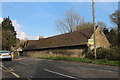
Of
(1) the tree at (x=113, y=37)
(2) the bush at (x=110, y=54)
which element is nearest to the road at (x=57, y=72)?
(2) the bush at (x=110, y=54)

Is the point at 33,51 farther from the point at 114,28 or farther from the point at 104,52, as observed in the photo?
the point at 104,52

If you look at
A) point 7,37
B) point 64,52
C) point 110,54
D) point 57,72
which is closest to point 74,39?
point 64,52

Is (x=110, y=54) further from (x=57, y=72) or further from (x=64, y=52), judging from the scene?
(x=57, y=72)

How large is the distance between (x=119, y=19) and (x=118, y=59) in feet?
83.0

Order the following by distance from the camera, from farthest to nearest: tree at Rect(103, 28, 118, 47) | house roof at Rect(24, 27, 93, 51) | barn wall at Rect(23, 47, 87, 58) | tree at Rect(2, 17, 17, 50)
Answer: tree at Rect(2, 17, 17, 50) < tree at Rect(103, 28, 118, 47) < house roof at Rect(24, 27, 93, 51) < barn wall at Rect(23, 47, 87, 58)

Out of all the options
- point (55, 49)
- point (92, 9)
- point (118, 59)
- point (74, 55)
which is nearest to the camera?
point (118, 59)

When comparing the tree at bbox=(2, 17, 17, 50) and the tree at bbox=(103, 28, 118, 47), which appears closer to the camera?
the tree at bbox=(103, 28, 118, 47)

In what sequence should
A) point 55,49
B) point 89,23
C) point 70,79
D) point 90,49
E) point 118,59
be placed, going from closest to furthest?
point 70,79 → point 118,59 → point 90,49 → point 55,49 → point 89,23

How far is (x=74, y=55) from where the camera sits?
31219 mm

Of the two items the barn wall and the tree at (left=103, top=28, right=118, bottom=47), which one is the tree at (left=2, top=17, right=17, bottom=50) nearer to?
the barn wall

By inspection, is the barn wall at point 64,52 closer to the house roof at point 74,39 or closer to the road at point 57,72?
the house roof at point 74,39

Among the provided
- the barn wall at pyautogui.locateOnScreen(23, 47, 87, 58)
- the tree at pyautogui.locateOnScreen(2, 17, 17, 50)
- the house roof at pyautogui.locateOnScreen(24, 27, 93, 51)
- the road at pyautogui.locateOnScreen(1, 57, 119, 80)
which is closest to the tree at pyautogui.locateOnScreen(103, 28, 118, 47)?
the house roof at pyautogui.locateOnScreen(24, 27, 93, 51)

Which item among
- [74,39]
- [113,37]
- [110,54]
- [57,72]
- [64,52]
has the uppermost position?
[113,37]

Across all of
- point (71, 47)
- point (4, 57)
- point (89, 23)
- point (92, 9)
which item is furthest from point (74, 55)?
point (89, 23)
